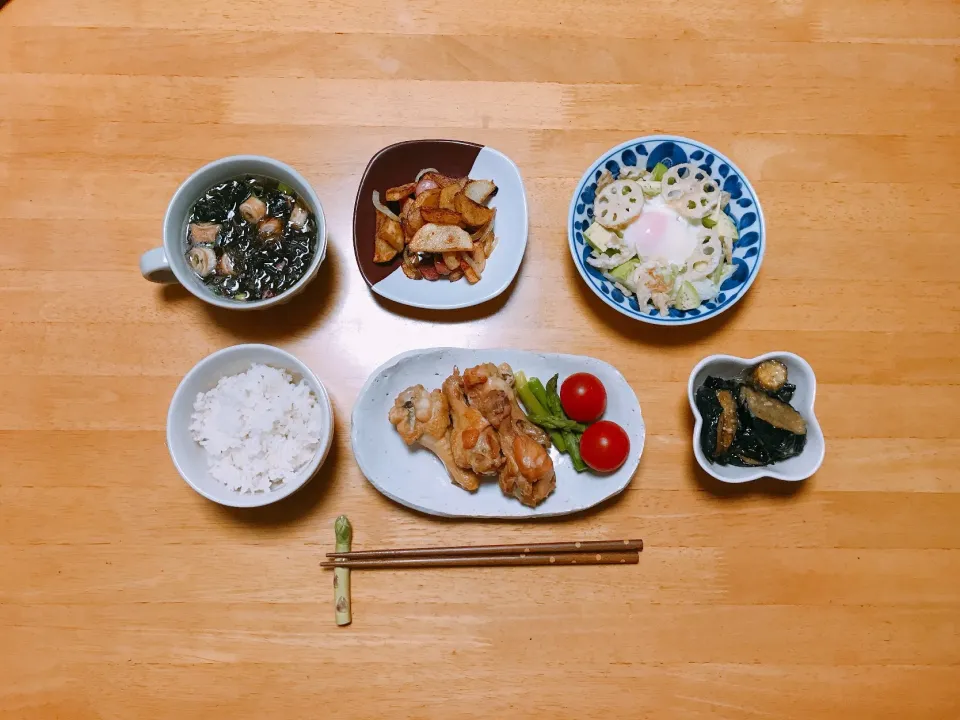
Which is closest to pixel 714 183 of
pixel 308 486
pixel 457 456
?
pixel 457 456

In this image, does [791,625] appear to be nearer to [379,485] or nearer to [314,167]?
[379,485]

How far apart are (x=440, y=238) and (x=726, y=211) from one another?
1066mm

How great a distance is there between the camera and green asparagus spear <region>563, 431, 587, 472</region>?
2312mm

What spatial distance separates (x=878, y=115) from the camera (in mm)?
2537

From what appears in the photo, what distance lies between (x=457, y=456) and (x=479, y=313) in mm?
553

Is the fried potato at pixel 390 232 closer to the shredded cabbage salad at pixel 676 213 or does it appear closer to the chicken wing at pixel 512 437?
the chicken wing at pixel 512 437

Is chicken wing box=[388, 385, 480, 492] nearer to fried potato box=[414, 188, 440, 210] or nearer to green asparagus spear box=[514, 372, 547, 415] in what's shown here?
green asparagus spear box=[514, 372, 547, 415]

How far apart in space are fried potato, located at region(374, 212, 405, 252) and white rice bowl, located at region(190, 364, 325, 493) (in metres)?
0.60

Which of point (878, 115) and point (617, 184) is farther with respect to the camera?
point (878, 115)

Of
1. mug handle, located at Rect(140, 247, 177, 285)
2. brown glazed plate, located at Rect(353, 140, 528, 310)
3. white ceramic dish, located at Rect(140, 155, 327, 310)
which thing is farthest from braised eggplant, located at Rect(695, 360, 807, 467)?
mug handle, located at Rect(140, 247, 177, 285)

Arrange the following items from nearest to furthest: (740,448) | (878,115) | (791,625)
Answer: (740,448)
(791,625)
(878,115)

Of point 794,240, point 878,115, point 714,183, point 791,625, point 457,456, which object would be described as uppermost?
point 878,115

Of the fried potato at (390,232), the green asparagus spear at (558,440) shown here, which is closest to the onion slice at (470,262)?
the fried potato at (390,232)

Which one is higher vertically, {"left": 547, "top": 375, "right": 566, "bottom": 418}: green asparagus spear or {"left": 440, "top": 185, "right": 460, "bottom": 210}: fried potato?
{"left": 440, "top": 185, "right": 460, "bottom": 210}: fried potato
